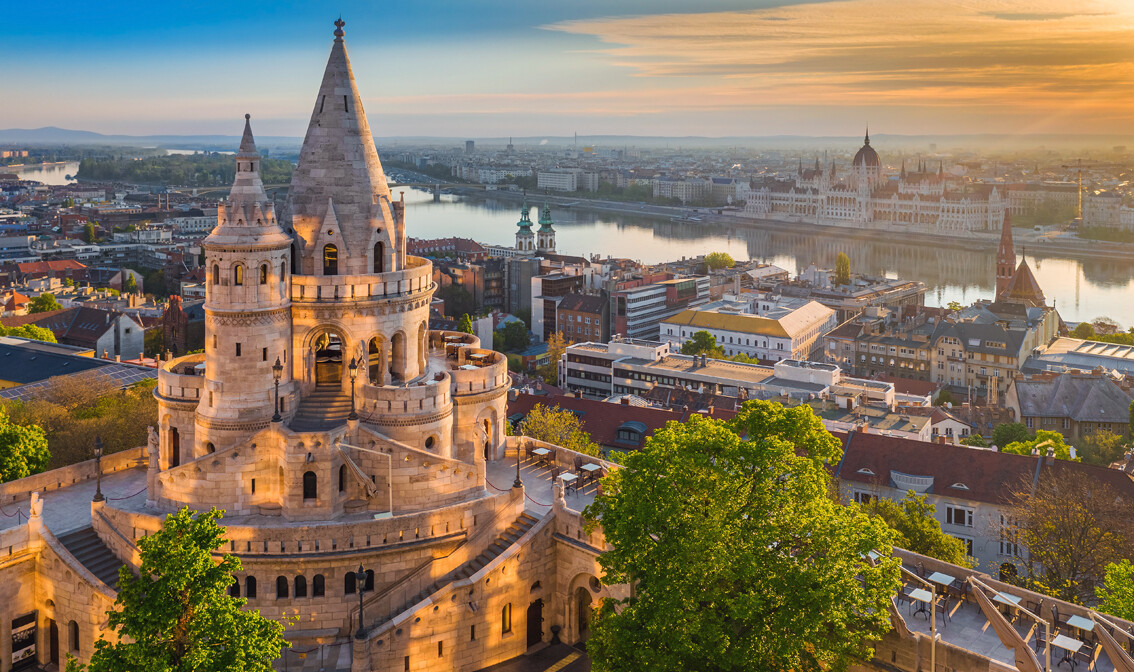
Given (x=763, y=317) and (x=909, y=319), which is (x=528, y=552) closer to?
(x=763, y=317)

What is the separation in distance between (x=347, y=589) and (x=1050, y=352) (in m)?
49.0

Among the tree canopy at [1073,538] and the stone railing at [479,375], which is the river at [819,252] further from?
the stone railing at [479,375]

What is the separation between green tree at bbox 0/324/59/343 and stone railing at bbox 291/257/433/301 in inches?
1247

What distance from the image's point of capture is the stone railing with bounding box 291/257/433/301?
2372 centimetres

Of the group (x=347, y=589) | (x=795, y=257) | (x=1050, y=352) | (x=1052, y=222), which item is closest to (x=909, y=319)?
(x=1050, y=352)

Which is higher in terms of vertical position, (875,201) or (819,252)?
(875,201)

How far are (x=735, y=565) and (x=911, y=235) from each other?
140175mm

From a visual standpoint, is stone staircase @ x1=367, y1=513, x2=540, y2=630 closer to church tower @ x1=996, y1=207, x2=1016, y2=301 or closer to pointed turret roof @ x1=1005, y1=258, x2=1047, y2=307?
pointed turret roof @ x1=1005, y1=258, x2=1047, y2=307

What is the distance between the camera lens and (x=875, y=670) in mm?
18609

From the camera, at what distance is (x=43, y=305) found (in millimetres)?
63562

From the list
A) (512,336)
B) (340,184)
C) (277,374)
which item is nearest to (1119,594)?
(277,374)

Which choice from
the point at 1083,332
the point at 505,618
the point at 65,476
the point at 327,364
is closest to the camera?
A: the point at 505,618

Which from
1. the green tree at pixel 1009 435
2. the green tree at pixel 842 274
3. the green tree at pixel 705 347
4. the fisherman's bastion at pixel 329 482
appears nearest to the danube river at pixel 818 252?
the green tree at pixel 842 274

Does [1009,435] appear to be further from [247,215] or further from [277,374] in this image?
[247,215]
